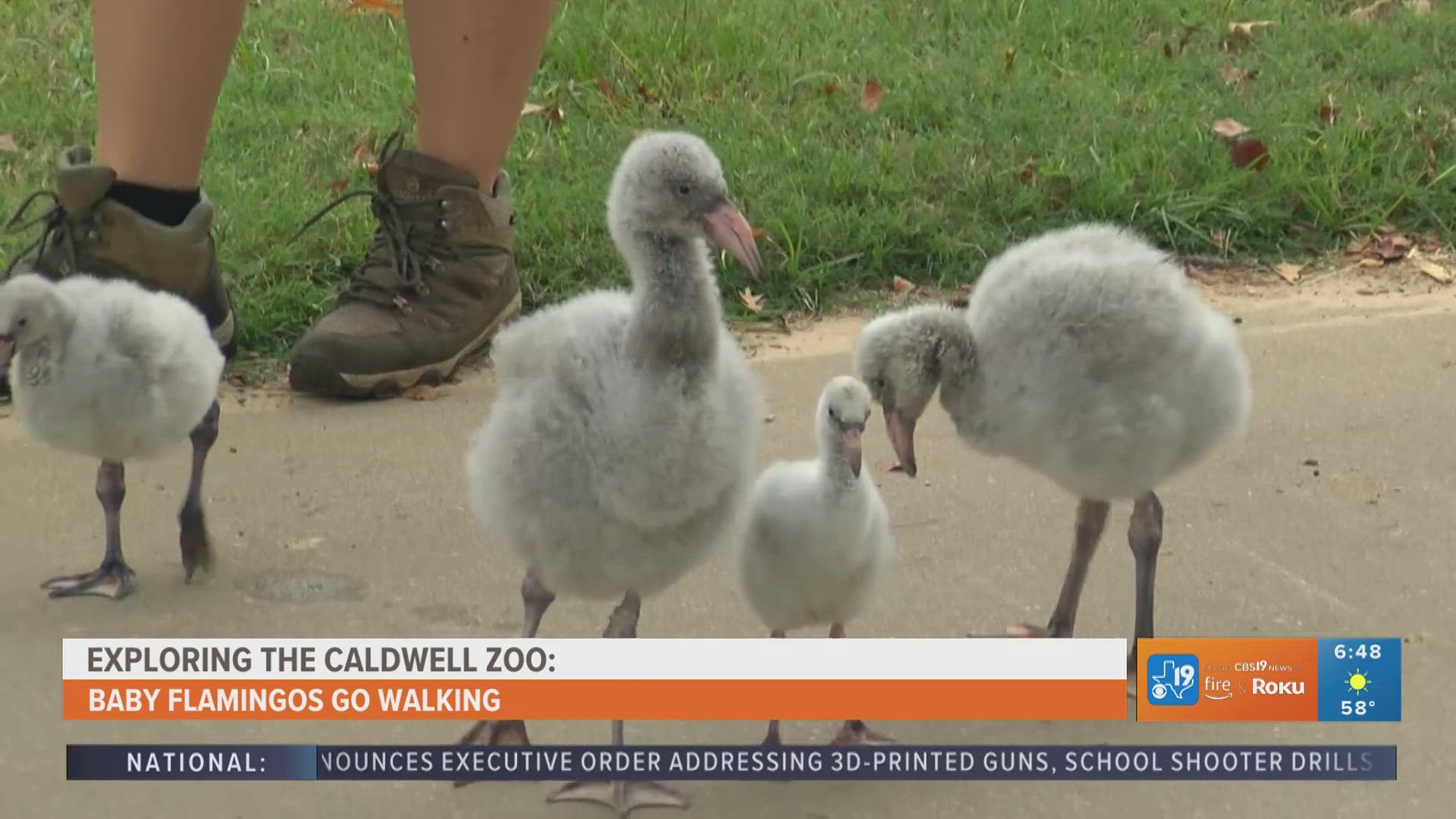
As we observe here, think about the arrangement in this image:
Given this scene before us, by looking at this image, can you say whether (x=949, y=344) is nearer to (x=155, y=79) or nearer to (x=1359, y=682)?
(x=1359, y=682)

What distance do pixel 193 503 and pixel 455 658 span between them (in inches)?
31.5

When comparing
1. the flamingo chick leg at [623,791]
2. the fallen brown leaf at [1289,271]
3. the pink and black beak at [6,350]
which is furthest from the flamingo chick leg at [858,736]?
the fallen brown leaf at [1289,271]

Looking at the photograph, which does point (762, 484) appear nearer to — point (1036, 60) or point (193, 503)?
point (193, 503)

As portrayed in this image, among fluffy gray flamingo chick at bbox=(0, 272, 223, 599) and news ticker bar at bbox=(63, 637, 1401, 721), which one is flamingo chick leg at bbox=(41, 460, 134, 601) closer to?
fluffy gray flamingo chick at bbox=(0, 272, 223, 599)

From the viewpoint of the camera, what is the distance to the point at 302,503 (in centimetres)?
391

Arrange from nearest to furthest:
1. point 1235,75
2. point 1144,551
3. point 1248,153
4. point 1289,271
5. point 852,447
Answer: point 852,447 < point 1144,551 < point 1289,271 < point 1248,153 < point 1235,75

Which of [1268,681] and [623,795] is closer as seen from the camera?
[623,795]

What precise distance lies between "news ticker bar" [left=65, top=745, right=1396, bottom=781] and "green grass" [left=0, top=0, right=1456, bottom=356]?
1.94 metres

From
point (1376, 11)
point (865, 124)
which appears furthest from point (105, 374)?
point (1376, 11)

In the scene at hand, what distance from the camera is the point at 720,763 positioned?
301 centimetres

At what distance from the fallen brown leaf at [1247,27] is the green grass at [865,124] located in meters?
0.03

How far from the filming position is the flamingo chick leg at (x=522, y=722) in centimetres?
300

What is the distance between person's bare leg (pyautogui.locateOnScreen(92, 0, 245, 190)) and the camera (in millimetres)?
3969

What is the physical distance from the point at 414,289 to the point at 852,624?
1.56 m
